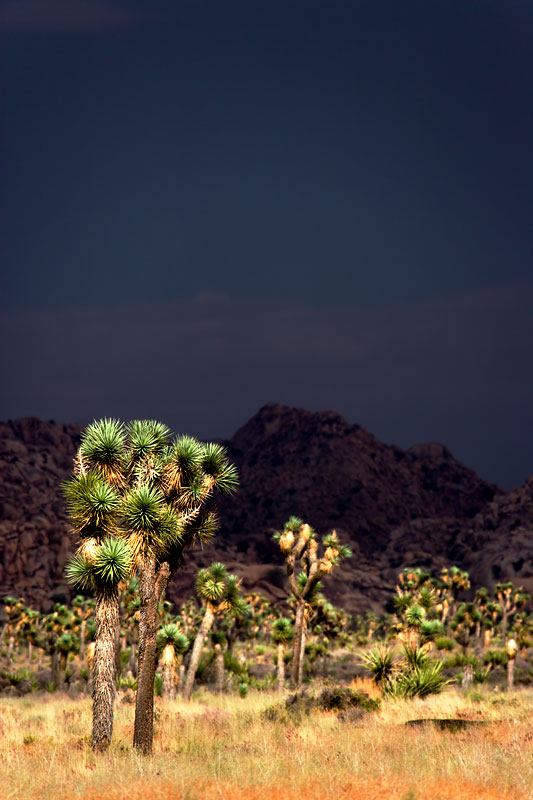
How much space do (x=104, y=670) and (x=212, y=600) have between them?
1523 cm

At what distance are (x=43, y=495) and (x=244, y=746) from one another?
14397 centimetres

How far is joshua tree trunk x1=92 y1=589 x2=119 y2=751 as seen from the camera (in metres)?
15.4

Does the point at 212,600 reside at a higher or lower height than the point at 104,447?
lower

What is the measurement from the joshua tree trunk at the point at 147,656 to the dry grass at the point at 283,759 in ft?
1.58

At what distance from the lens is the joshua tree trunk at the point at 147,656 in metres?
14.9

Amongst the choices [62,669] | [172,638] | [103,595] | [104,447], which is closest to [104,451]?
[104,447]

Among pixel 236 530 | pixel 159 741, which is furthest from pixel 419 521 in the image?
pixel 159 741

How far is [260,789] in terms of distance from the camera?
31.7ft

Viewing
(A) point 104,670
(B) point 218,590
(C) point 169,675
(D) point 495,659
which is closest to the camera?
(A) point 104,670

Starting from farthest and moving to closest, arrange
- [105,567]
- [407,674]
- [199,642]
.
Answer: [199,642] < [407,674] < [105,567]

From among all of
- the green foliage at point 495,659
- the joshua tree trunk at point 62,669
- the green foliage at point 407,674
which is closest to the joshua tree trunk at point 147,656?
the green foliage at point 407,674

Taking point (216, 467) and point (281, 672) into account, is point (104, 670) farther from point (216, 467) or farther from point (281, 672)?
point (281, 672)

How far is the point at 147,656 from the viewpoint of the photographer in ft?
50.4

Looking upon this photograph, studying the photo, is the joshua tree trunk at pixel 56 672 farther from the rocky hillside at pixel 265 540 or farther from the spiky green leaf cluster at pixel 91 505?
the rocky hillside at pixel 265 540
